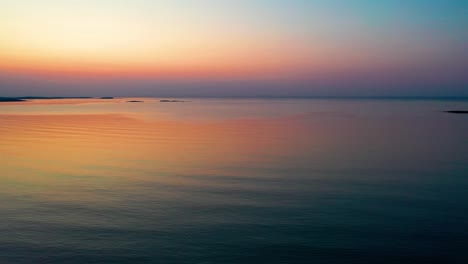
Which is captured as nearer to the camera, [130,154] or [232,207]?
[232,207]

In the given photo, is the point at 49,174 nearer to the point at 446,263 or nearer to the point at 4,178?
the point at 4,178

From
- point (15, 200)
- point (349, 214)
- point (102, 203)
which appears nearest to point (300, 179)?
point (349, 214)

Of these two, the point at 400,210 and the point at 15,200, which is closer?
the point at 400,210

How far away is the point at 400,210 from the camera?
12281 millimetres

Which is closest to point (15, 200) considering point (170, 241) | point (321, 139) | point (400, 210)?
point (170, 241)

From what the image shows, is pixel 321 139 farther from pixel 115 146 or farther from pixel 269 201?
pixel 269 201

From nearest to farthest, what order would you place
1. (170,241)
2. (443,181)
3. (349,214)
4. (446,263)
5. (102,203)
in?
1. (446,263)
2. (170,241)
3. (349,214)
4. (102,203)
5. (443,181)

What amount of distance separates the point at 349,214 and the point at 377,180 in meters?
5.35

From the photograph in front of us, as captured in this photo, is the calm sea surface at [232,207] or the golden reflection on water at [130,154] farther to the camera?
the golden reflection on water at [130,154]

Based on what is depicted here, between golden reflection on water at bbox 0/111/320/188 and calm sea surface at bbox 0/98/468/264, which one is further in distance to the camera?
golden reflection on water at bbox 0/111/320/188

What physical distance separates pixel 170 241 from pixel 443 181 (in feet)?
38.6

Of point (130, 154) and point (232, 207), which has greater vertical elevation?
point (130, 154)

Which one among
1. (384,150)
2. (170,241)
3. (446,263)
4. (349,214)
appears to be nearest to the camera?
(446,263)

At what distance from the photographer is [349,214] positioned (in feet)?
38.8
